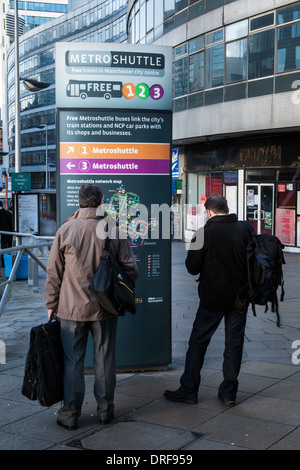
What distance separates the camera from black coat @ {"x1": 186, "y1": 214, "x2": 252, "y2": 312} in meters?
5.27

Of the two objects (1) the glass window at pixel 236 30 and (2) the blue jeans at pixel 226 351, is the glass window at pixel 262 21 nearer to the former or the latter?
(1) the glass window at pixel 236 30

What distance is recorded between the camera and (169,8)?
86.3 ft

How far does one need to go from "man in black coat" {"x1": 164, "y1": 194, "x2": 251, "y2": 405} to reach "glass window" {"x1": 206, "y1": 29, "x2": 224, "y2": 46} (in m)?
18.5

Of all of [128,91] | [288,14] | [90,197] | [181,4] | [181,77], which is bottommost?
[90,197]

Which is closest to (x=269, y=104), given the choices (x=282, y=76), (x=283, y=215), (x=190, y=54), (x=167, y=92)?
(x=282, y=76)

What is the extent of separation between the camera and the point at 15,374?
20.8 ft

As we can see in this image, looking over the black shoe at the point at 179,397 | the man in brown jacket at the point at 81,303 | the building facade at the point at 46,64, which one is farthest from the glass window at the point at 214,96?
the building facade at the point at 46,64

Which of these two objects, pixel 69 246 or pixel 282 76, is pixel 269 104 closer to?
pixel 282 76

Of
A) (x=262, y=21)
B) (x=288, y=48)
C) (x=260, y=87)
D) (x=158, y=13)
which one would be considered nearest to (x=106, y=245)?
(x=288, y=48)

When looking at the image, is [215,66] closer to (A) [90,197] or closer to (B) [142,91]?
(B) [142,91]

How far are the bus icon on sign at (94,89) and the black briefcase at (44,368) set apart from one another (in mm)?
2399

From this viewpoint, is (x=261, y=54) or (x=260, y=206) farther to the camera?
(x=260, y=206)

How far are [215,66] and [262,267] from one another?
62.3ft

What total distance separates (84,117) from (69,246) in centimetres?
177
